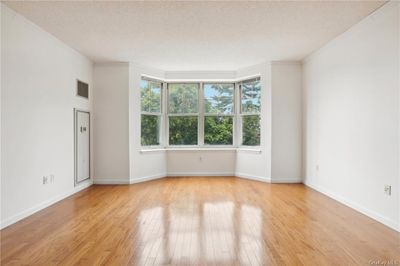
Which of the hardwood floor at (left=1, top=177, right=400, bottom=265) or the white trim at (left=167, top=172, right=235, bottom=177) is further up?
the white trim at (left=167, top=172, right=235, bottom=177)

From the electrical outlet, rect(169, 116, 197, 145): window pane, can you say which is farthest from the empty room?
rect(169, 116, 197, 145): window pane

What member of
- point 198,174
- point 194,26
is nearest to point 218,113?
point 198,174

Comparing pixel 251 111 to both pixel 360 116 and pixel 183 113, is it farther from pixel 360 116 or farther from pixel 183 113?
pixel 360 116

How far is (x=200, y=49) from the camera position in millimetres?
5371

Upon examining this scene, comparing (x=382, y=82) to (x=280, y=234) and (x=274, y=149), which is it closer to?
(x=280, y=234)

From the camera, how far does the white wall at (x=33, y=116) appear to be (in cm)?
360

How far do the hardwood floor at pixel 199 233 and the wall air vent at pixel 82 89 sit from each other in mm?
1947

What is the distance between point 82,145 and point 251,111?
12.5 ft

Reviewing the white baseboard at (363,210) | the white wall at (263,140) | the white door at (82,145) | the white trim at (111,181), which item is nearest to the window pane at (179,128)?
the white wall at (263,140)

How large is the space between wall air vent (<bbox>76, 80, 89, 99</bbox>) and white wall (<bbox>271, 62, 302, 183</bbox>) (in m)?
3.85

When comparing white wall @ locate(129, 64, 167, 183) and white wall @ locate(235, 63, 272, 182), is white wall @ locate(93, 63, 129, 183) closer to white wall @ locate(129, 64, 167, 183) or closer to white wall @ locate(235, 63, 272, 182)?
white wall @ locate(129, 64, 167, 183)

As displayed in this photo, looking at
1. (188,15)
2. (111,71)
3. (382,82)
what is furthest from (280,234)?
(111,71)

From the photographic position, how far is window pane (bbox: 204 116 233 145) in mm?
7480

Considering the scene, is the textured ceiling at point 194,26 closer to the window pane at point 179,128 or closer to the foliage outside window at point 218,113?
the foliage outside window at point 218,113
